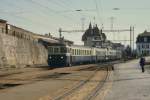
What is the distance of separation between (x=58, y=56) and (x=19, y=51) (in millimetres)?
14483

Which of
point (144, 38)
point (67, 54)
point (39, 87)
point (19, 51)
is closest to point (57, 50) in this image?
point (67, 54)

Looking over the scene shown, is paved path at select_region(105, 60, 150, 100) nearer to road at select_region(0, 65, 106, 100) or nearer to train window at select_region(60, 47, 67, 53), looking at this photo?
road at select_region(0, 65, 106, 100)

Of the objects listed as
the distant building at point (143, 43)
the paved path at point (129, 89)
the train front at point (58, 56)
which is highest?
the distant building at point (143, 43)

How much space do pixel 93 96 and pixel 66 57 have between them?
102 feet

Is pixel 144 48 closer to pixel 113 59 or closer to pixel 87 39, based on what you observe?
pixel 87 39

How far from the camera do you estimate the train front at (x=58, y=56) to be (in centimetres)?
4888

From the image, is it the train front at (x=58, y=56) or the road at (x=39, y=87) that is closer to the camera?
the road at (x=39, y=87)

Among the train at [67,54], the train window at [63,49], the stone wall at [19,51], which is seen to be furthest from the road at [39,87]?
the stone wall at [19,51]

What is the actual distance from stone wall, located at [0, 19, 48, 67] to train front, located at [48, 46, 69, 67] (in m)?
5.93

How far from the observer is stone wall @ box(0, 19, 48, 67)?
56.0 m

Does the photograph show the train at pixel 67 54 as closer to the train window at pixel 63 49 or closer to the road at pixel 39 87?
the train window at pixel 63 49

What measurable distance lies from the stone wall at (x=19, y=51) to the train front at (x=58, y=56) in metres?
5.93

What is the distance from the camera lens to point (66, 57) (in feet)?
→ 160

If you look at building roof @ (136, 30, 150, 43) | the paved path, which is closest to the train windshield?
the paved path
